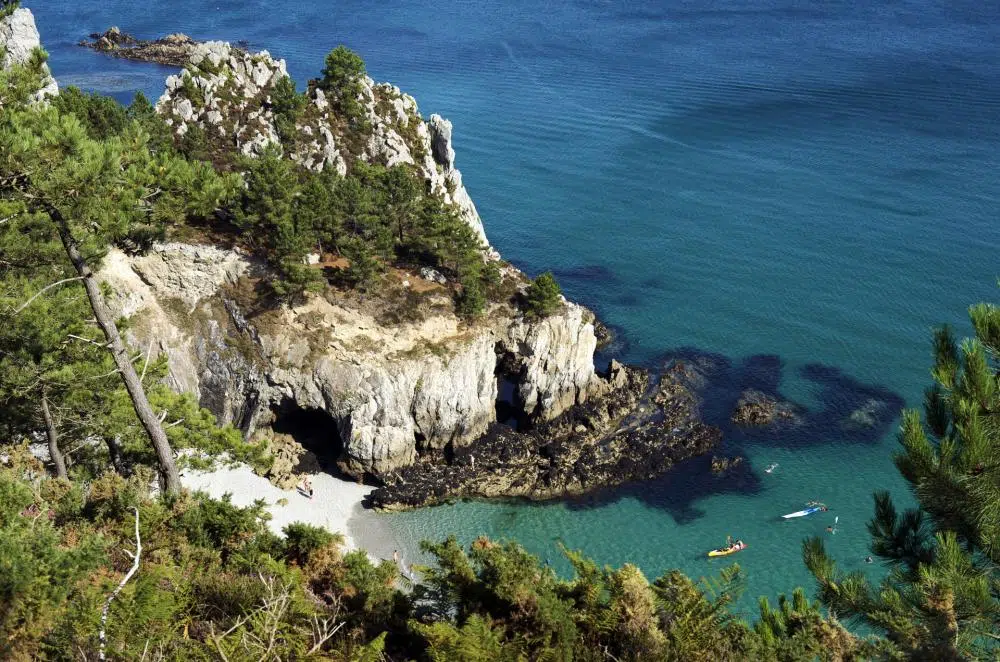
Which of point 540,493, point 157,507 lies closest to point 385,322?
point 540,493

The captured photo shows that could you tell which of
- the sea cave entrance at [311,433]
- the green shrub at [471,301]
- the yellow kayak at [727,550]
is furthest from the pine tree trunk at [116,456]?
the yellow kayak at [727,550]

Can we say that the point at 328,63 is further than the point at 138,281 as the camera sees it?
Yes

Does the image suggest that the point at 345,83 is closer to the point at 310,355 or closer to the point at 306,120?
the point at 306,120

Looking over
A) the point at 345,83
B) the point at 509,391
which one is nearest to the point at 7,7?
the point at 509,391

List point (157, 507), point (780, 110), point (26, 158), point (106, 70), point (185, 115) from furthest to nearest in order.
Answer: point (106, 70)
point (780, 110)
point (185, 115)
point (157, 507)
point (26, 158)

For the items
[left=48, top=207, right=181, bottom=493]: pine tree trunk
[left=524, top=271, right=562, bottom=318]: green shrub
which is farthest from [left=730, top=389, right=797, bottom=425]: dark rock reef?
[left=48, top=207, right=181, bottom=493]: pine tree trunk

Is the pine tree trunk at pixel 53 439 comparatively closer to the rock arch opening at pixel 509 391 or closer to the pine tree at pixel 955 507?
the pine tree at pixel 955 507

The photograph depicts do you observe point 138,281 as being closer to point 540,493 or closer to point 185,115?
point 185,115
